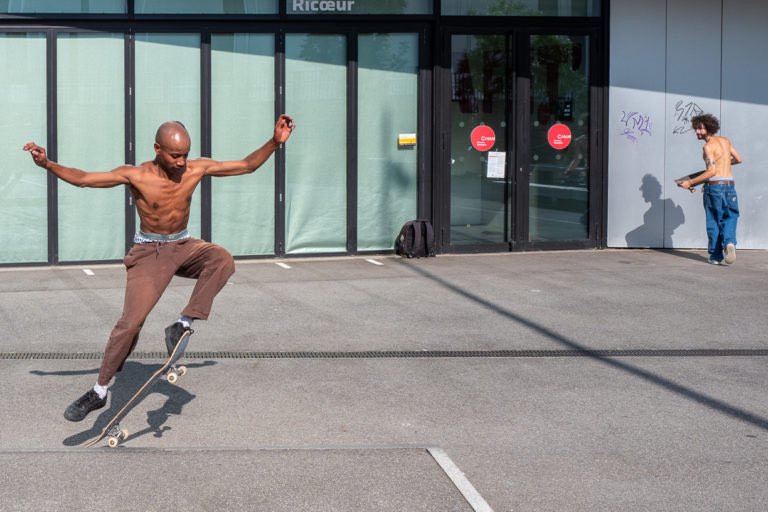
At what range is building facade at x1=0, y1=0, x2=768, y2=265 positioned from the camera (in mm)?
16250

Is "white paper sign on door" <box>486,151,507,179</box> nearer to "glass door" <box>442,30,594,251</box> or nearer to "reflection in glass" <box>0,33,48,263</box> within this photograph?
"glass door" <box>442,30,594,251</box>

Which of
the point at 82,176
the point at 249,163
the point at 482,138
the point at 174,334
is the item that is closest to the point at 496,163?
the point at 482,138

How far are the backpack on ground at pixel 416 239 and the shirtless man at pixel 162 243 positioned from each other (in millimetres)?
8840

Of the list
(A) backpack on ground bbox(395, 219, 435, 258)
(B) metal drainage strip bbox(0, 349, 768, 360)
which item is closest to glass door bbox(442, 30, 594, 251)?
(A) backpack on ground bbox(395, 219, 435, 258)

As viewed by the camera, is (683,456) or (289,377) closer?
(683,456)

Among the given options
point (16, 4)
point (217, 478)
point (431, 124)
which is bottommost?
point (217, 478)

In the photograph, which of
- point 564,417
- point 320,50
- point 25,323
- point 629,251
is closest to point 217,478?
point 564,417

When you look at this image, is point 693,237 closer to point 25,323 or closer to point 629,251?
point 629,251

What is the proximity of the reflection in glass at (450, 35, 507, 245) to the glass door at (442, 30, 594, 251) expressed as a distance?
0.05ft

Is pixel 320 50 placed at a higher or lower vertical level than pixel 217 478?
higher

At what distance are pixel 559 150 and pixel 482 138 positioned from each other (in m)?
1.16

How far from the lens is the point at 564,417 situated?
790 cm

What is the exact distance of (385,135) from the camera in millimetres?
17172

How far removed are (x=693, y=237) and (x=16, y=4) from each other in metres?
9.84
